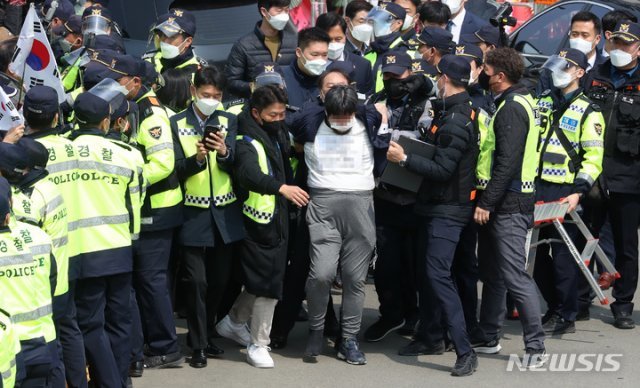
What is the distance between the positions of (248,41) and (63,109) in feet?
6.59

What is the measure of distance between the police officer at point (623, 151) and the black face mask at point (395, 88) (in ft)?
5.64

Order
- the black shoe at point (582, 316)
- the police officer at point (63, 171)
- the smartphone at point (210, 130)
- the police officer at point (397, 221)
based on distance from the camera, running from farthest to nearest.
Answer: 1. the black shoe at point (582, 316)
2. the police officer at point (397, 221)
3. the smartphone at point (210, 130)
4. the police officer at point (63, 171)

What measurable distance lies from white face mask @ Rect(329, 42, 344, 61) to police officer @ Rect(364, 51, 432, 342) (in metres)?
0.89

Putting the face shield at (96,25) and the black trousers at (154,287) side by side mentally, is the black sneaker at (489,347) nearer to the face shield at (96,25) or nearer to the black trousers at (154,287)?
the black trousers at (154,287)

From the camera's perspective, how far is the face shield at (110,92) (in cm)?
739

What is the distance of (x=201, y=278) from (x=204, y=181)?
0.65 m

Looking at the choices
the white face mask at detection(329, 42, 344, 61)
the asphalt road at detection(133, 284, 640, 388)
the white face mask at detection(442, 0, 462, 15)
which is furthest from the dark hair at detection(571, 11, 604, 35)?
the asphalt road at detection(133, 284, 640, 388)

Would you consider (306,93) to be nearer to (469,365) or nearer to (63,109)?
(63,109)

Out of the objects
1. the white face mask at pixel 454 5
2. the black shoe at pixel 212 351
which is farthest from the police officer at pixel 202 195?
the white face mask at pixel 454 5

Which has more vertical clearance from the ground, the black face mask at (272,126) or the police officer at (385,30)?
the police officer at (385,30)

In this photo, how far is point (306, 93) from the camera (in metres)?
9.30

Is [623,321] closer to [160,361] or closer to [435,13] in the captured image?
[435,13]

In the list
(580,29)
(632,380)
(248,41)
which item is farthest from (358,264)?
(580,29)

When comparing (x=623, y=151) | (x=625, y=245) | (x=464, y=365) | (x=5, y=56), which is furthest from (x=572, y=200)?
(x=5, y=56)
